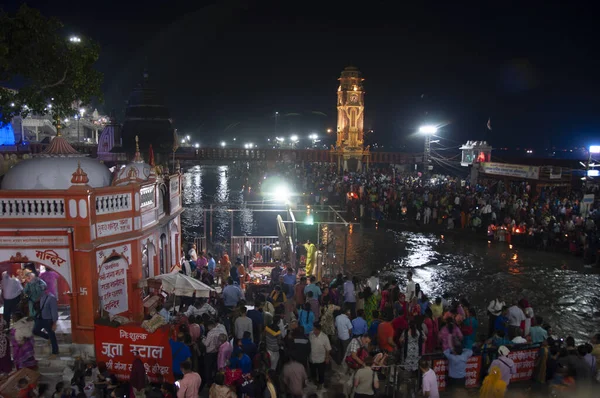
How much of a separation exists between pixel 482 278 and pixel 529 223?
7.91 metres

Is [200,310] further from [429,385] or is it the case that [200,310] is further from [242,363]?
[429,385]

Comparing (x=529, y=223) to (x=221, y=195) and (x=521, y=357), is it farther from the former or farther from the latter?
(x=221, y=195)

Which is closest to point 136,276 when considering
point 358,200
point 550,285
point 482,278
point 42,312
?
point 42,312

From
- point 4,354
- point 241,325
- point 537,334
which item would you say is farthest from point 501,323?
point 4,354

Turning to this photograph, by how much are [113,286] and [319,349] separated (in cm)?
565

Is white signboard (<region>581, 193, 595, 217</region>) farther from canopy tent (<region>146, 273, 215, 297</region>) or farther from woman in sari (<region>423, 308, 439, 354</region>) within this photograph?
canopy tent (<region>146, 273, 215, 297</region>)

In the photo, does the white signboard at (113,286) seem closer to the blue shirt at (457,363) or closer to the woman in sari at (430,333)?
the woman in sari at (430,333)

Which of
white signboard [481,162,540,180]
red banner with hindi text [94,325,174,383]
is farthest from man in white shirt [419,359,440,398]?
white signboard [481,162,540,180]

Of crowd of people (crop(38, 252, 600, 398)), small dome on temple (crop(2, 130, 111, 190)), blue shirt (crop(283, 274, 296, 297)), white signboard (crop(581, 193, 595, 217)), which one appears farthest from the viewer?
white signboard (crop(581, 193, 595, 217))

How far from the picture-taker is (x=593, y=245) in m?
20.6

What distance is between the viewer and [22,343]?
8.74m

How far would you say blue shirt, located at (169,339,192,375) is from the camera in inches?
321

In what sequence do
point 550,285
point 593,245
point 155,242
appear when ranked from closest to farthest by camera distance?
point 155,242 → point 550,285 → point 593,245

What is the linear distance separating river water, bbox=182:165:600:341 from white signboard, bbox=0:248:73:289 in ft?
24.5
